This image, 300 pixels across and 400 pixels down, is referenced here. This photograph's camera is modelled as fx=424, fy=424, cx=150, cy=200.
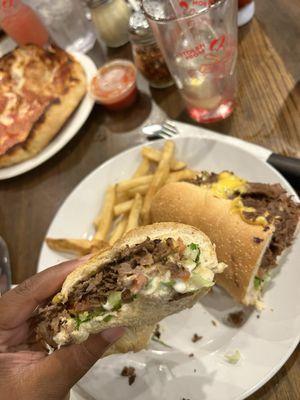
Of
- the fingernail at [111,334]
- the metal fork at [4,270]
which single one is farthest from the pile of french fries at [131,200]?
the fingernail at [111,334]

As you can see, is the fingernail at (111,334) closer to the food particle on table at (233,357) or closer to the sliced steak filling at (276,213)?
the food particle on table at (233,357)

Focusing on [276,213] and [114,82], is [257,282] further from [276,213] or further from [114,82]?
[114,82]

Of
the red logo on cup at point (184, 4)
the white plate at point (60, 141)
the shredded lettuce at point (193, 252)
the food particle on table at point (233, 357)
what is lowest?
the food particle on table at point (233, 357)

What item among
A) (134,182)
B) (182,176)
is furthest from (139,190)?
(182,176)

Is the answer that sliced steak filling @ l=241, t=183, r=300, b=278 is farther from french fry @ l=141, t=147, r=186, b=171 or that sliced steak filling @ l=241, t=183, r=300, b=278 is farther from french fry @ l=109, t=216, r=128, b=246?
french fry @ l=109, t=216, r=128, b=246

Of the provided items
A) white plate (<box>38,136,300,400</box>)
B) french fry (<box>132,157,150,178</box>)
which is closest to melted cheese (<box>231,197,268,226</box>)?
white plate (<box>38,136,300,400</box>)

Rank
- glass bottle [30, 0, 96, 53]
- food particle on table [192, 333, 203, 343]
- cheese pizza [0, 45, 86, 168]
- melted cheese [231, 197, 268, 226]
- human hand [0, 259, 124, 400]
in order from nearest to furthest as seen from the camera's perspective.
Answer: human hand [0, 259, 124, 400]
melted cheese [231, 197, 268, 226]
food particle on table [192, 333, 203, 343]
cheese pizza [0, 45, 86, 168]
glass bottle [30, 0, 96, 53]

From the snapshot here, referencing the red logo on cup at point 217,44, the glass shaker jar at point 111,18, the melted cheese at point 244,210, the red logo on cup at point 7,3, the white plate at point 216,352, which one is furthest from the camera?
the red logo on cup at point 7,3
